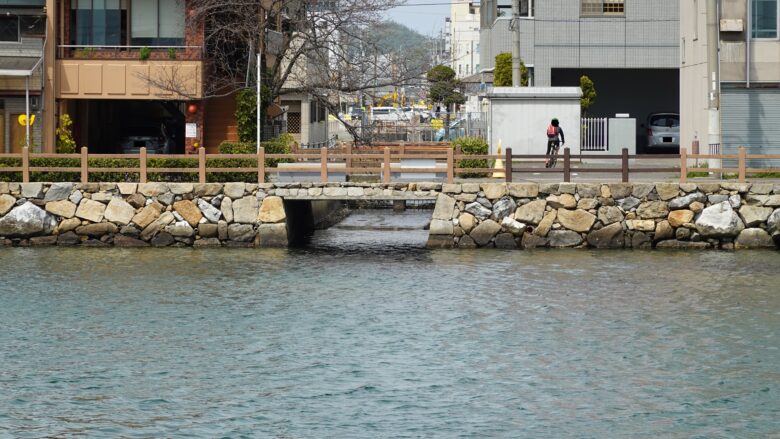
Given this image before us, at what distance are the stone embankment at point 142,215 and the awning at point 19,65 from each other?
846cm

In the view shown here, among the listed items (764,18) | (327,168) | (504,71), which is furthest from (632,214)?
(504,71)

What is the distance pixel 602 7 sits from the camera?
60.5 m

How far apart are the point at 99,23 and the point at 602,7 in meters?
23.6

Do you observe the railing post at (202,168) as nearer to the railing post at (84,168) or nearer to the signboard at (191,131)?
the railing post at (84,168)

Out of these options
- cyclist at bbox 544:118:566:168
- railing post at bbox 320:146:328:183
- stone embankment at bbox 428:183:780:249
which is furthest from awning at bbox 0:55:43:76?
cyclist at bbox 544:118:566:168

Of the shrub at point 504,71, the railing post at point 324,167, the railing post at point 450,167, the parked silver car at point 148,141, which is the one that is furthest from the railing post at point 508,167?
the shrub at point 504,71

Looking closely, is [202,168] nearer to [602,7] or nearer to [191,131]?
[191,131]

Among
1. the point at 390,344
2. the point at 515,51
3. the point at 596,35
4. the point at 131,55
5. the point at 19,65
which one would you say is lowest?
the point at 390,344

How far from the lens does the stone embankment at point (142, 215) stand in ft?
121

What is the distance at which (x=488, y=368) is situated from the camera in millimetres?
22516

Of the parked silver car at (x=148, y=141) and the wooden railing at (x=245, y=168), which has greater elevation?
Answer: the parked silver car at (x=148, y=141)

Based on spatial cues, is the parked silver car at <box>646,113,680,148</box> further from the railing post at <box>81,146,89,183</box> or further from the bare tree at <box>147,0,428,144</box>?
the railing post at <box>81,146,89,183</box>

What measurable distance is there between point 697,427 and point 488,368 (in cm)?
457

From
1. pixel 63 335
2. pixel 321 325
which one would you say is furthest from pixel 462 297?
pixel 63 335
